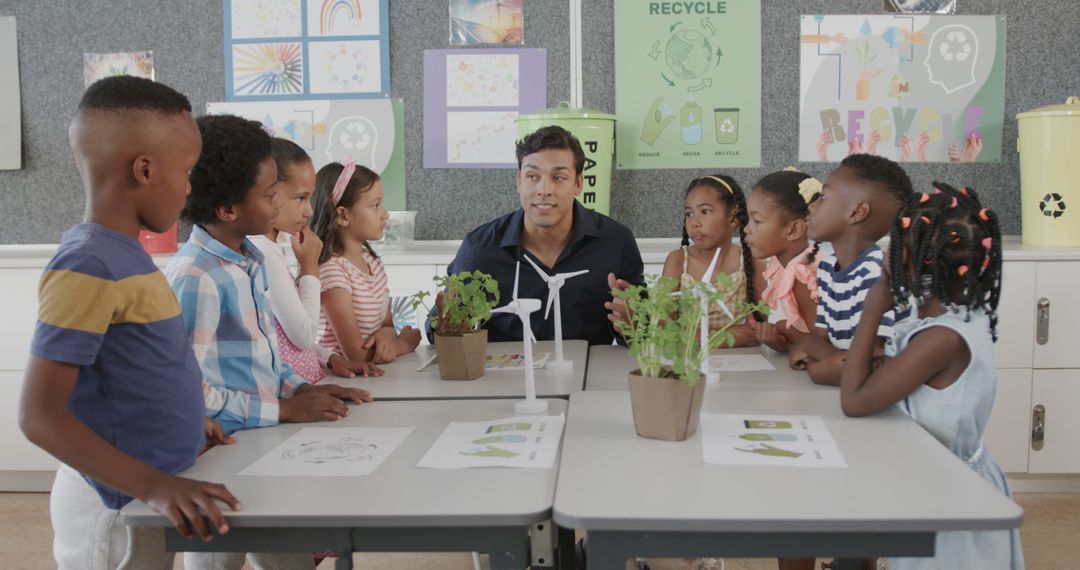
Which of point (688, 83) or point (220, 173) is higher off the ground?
point (688, 83)

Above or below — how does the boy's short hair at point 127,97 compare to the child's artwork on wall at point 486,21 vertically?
below

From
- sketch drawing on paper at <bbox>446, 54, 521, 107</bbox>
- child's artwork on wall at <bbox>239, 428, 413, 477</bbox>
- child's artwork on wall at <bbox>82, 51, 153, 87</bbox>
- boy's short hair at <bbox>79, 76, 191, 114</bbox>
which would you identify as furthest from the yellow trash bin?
child's artwork on wall at <bbox>82, 51, 153, 87</bbox>

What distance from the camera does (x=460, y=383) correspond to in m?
1.68

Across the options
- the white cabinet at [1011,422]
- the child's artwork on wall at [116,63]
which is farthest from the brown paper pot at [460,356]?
the child's artwork on wall at [116,63]

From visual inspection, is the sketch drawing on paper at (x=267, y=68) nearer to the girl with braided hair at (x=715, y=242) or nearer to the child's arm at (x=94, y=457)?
the girl with braided hair at (x=715, y=242)

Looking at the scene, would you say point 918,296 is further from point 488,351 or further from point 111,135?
point 111,135

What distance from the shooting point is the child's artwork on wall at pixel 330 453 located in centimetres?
114

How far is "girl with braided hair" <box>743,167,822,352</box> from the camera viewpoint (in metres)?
2.08

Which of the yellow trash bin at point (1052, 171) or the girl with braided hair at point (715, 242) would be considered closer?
the girl with braided hair at point (715, 242)

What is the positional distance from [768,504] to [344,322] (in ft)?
3.78

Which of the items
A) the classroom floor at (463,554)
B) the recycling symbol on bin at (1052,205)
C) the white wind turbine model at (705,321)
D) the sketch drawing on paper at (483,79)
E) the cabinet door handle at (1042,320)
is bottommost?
the classroom floor at (463,554)

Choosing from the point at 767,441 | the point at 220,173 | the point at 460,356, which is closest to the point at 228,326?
the point at 220,173

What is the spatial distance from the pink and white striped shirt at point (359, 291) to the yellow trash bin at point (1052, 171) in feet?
6.36

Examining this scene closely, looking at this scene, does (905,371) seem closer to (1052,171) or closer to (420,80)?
(1052,171)
